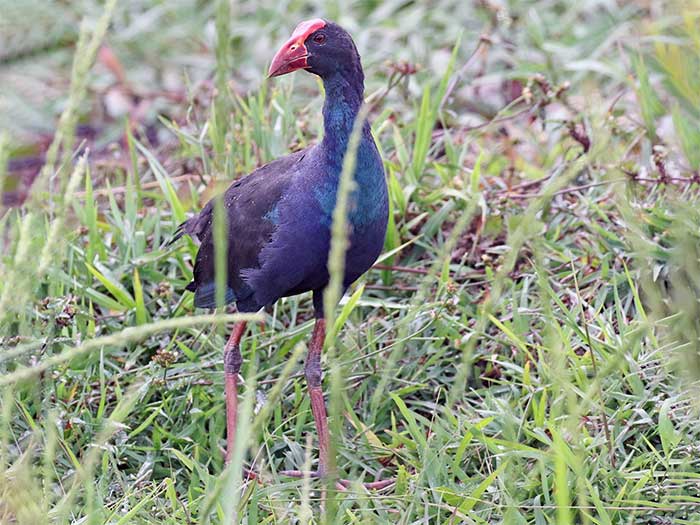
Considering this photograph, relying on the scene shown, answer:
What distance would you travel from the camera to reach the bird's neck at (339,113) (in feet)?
9.33

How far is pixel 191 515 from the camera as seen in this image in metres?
2.77

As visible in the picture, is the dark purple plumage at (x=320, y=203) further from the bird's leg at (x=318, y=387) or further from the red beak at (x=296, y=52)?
the bird's leg at (x=318, y=387)

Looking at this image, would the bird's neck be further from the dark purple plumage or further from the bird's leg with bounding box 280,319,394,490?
the bird's leg with bounding box 280,319,394,490

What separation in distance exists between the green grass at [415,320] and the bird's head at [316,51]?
272 millimetres

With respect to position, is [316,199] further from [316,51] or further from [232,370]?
[232,370]

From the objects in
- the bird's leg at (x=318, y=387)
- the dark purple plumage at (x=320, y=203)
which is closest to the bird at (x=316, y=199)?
the dark purple plumage at (x=320, y=203)

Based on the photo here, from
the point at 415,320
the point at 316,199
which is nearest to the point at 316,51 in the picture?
the point at 316,199

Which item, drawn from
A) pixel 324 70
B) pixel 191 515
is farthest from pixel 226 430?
pixel 324 70

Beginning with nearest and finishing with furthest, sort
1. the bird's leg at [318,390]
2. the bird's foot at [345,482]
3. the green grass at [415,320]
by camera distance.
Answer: the green grass at [415,320], the bird's foot at [345,482], the bird's leg at [318,390]

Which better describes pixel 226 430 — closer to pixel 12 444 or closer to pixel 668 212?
pixel 12 444

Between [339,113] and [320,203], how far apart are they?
0.25 meters

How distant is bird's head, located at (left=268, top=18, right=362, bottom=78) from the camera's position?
285 centimetres

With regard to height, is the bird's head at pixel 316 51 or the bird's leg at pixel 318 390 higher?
the bird's head at pixel 316 51

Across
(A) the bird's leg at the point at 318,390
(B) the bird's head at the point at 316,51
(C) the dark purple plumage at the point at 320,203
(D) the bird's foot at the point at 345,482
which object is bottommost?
(D) the bird's foot at the point at 345,482
